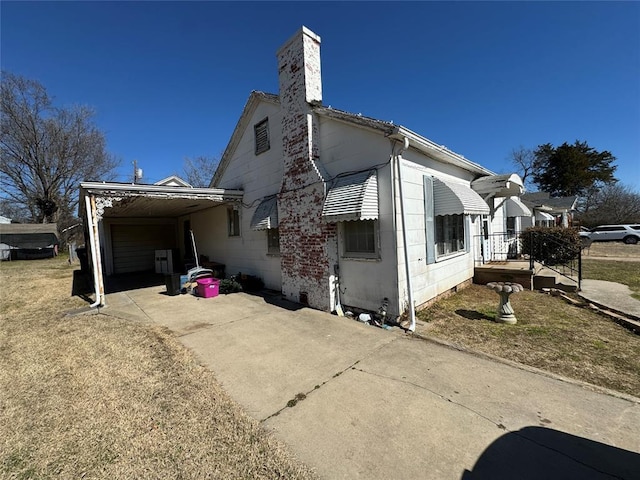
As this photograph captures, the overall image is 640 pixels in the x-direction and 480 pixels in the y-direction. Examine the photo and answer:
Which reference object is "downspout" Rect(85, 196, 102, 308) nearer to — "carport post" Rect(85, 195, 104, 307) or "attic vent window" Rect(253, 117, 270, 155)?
"carport post" Rect(85, 195, 104, 307)

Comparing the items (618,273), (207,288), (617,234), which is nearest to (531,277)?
(618,273)

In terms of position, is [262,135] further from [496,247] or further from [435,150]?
[496,247]

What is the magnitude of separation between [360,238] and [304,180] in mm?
2155

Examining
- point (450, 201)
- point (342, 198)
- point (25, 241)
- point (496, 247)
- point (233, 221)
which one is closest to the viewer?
point (342, 198)

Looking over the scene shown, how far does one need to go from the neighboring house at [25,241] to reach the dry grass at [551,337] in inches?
1264

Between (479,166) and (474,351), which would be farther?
(479,166)

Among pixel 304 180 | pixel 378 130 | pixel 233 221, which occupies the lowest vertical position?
pixel 233 221

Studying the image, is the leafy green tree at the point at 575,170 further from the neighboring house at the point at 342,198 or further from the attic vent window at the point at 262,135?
the attic vent window at the point at 262,135

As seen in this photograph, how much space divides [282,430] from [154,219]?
630 inches

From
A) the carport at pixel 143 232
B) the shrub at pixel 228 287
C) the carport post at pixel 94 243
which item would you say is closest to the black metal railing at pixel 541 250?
the shrub at pixel 228 287

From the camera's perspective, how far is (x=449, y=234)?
7770mm

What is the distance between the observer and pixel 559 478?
2.08 m

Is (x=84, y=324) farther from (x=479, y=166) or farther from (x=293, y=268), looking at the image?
(x=479, y=166)

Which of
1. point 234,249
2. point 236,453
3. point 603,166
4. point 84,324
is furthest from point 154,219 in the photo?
point 603,166
